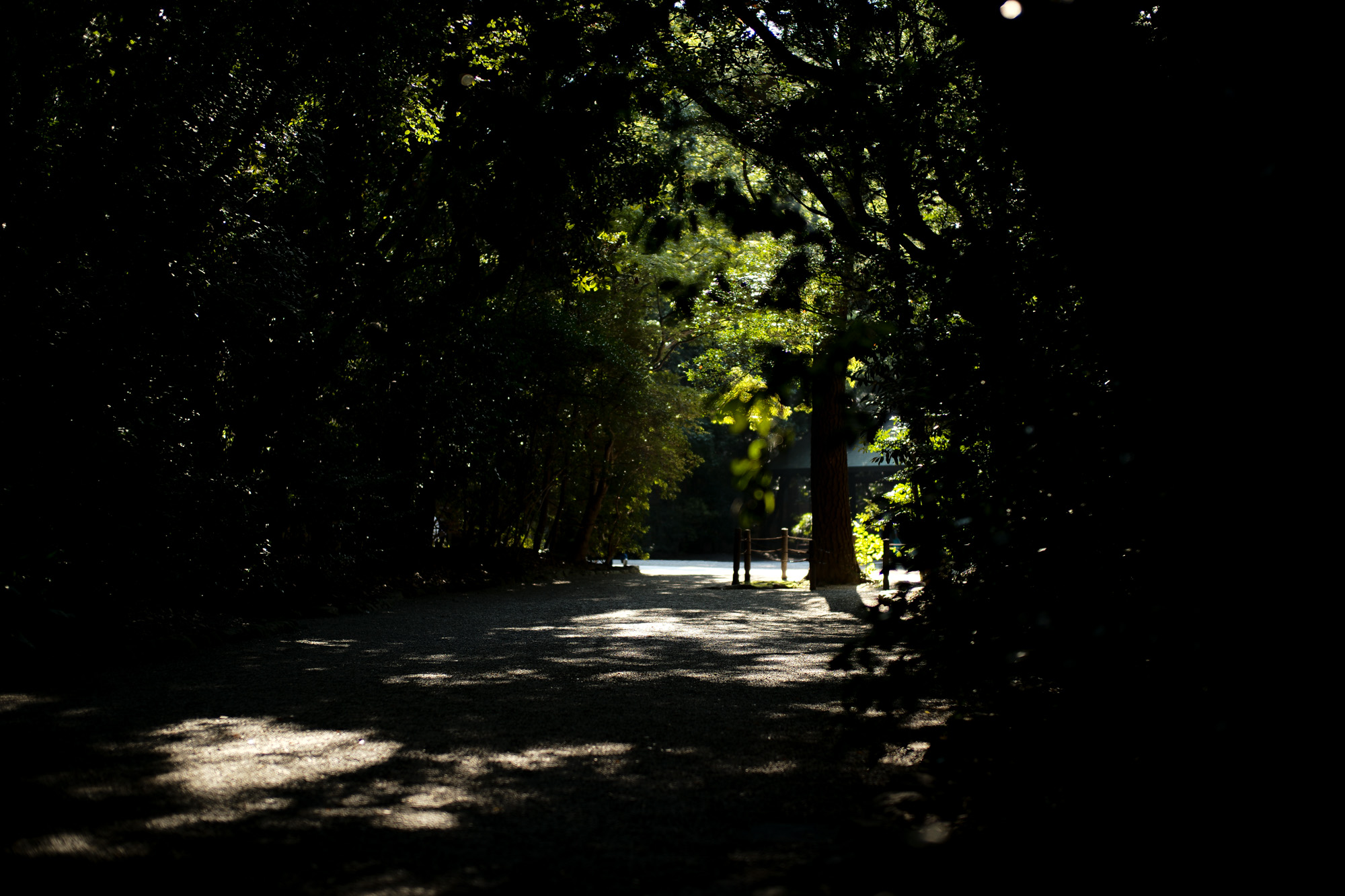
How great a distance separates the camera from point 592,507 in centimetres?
1944

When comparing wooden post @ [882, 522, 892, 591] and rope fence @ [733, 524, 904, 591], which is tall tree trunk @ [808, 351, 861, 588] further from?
wooden post @ [882, 522, 892, 591]

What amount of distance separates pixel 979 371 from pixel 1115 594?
890 mm

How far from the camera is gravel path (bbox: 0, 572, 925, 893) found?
2334 mm

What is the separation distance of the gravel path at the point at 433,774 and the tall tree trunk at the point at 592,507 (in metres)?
12.4

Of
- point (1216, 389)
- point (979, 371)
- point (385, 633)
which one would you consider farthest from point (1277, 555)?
point (385, 633)

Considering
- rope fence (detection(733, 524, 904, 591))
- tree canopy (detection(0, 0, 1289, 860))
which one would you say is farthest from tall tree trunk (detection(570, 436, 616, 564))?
rope fence (detection(733, 524, 904, 591))

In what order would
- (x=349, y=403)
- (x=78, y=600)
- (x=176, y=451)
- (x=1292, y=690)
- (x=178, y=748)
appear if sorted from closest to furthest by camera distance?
(x=1292, y=690) < (x=178, y=748) < (x=78, y=600) < (x=176, y=451) < (x=349, y=403)

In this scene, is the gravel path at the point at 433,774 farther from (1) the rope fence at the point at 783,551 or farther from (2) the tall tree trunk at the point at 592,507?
(2) the tall tree trunk at the point at 592,507

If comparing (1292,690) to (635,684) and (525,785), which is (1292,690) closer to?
(525,785)

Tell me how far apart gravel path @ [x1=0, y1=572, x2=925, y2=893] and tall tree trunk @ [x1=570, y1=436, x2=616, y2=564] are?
40.6 ft

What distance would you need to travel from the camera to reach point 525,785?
124 inches

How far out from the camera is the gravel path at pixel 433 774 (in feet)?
7.66

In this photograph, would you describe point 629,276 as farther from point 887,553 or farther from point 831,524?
point 887,553

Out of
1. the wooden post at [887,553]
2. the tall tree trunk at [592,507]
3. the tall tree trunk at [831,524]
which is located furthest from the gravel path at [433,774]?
the tall tree trunk at [592,507]
